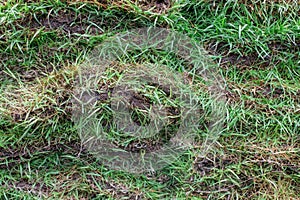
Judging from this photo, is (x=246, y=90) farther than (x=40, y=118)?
Yes

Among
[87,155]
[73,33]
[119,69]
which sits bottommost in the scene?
[87,155]

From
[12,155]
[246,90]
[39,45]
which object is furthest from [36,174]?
[246,90]

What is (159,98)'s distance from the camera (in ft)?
5.97

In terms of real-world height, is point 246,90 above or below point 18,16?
below

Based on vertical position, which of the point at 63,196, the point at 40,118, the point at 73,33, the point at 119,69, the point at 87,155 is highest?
the point at 73,33

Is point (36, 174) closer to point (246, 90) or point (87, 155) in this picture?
point (87, 155)

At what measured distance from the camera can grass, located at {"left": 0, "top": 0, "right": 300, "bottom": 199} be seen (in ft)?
5.95

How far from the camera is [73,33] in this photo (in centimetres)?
188

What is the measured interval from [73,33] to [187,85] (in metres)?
0.58

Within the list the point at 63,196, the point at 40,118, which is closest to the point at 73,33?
the point at 40,118

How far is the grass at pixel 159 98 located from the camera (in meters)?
1.81

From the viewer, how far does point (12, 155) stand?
1.81m

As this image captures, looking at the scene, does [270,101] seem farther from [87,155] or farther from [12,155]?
[12,155]

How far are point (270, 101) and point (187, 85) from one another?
0.40 m
